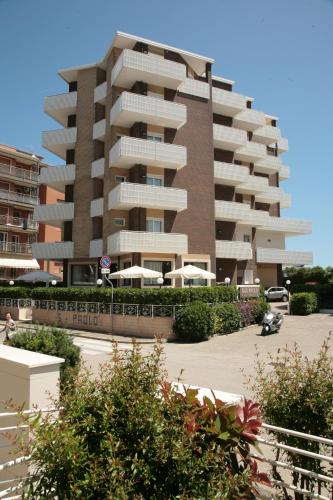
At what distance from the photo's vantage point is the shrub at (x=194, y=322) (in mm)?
18875

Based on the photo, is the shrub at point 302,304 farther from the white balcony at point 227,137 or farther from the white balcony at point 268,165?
the white balcony at point 268,165

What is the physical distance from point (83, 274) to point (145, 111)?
13707mm

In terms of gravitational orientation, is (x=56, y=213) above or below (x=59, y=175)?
below

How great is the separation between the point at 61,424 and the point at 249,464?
4.70 feet

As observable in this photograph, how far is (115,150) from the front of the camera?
2698cm

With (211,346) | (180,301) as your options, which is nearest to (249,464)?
(211,346)

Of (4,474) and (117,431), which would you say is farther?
(4,474)

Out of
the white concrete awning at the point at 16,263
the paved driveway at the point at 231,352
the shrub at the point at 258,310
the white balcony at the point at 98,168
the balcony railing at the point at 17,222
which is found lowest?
the paved driveway at the point at 231,352

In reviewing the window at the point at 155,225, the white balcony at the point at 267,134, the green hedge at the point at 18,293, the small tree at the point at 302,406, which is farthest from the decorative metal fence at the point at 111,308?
the white balcony at the point at 267,134

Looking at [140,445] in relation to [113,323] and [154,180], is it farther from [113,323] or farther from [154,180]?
[154,180]

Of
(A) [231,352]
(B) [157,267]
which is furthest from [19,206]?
(A) [231,352]

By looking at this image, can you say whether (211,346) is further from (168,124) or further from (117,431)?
(168,124)

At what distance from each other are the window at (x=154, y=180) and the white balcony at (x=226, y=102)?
1084cm

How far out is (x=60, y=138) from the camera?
32.9m
